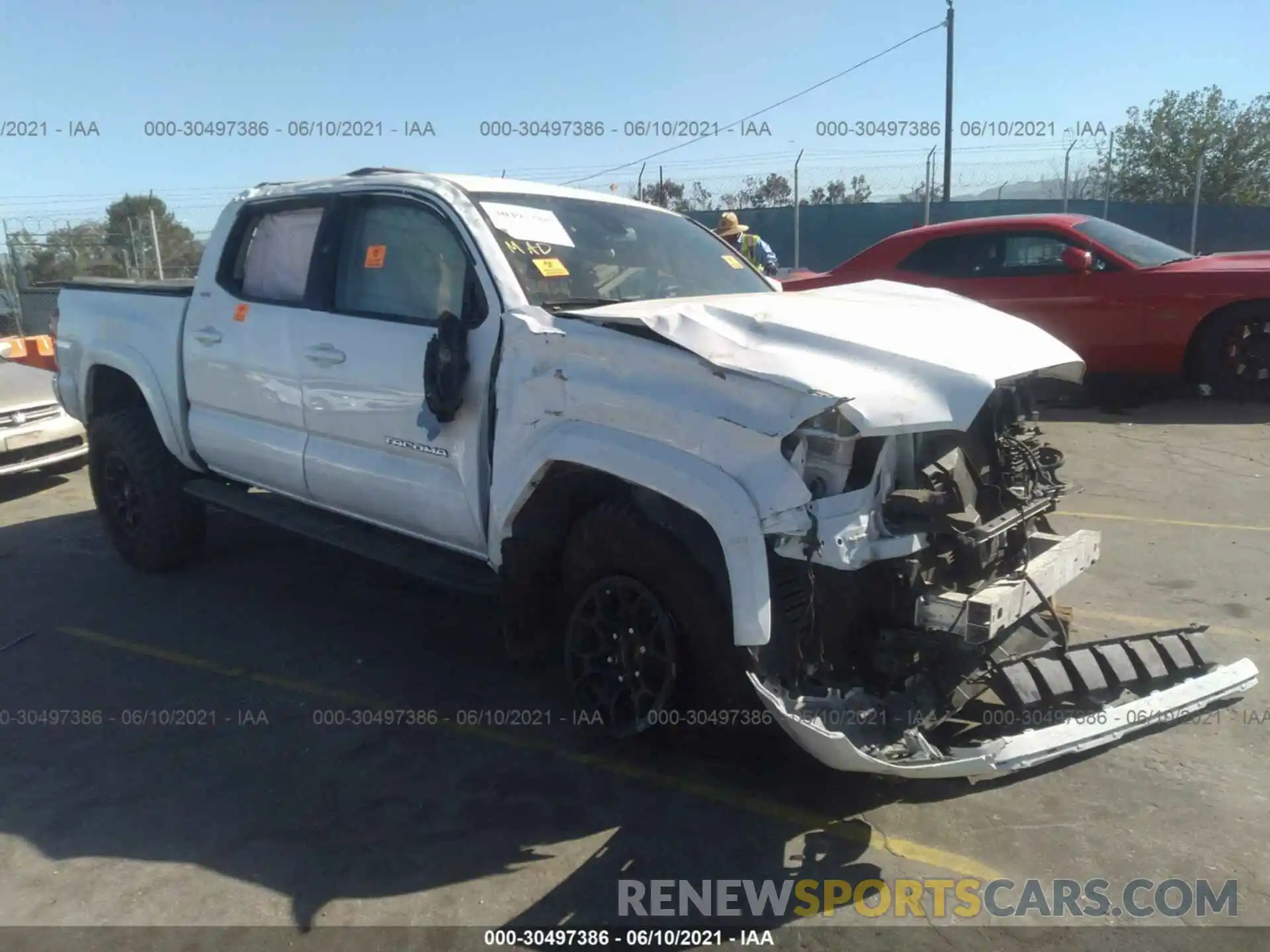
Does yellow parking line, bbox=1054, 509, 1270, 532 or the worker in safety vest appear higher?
the worker in safety vest

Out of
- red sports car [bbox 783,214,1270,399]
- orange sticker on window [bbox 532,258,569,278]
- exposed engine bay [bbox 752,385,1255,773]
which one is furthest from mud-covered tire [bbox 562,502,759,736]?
red sports car [bbox 783,214,1270,399]

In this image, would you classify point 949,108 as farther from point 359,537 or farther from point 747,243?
point 359,537

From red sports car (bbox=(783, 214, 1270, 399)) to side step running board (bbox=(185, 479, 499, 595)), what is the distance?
5.61m

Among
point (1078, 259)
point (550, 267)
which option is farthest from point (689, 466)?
point (1078, 259)

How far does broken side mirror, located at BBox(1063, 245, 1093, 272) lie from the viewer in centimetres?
906

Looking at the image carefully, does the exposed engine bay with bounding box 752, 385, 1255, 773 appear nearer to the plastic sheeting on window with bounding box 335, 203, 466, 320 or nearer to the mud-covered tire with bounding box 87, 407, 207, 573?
the plastic sheeting on window with bounding box 335, 203, 466, 320

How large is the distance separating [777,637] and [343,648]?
247 cm

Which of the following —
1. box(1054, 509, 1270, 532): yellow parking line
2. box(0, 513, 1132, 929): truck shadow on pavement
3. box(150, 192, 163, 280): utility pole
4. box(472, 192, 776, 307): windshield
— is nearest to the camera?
box(0, 513, 1132, 929): truck shadow on pavement

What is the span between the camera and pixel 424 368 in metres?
3.81

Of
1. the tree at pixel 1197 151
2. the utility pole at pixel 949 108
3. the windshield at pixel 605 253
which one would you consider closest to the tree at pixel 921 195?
the utility pole at pixel 949 108

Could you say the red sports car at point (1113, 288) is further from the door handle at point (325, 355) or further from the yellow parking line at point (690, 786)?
the yellow parking line at point (690, 786)

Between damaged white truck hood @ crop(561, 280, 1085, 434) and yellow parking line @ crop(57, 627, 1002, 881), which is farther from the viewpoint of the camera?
yellow parking line @ crop(57, 627, 1002, 881)

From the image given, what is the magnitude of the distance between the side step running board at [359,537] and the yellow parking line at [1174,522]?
3627 millimetres

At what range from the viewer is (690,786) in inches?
137
